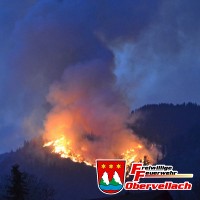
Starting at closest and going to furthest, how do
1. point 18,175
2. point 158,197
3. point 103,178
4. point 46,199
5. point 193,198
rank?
1. point 158,197
2. point 103,178
3. point 18,175
4. point 46,199
5. point 193,198

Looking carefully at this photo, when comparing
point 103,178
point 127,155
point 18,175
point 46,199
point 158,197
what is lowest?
point 158,197

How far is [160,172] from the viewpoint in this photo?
172ft

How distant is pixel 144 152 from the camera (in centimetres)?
19362

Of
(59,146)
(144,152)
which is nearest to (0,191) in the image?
(59,146)

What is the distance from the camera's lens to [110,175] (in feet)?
159

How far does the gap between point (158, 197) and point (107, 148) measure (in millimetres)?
149986

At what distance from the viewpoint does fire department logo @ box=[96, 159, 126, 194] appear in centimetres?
4788

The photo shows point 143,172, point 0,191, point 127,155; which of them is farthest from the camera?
point 127,155

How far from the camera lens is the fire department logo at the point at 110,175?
47.9 meters

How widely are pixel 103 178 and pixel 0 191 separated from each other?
268 feet

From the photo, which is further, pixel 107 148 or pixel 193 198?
pixel 107 148

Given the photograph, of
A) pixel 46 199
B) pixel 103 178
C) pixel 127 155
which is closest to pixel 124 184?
pixel 103 178

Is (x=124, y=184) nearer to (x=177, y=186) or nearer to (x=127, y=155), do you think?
(x=177, y=186)

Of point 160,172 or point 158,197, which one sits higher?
point 160,172
